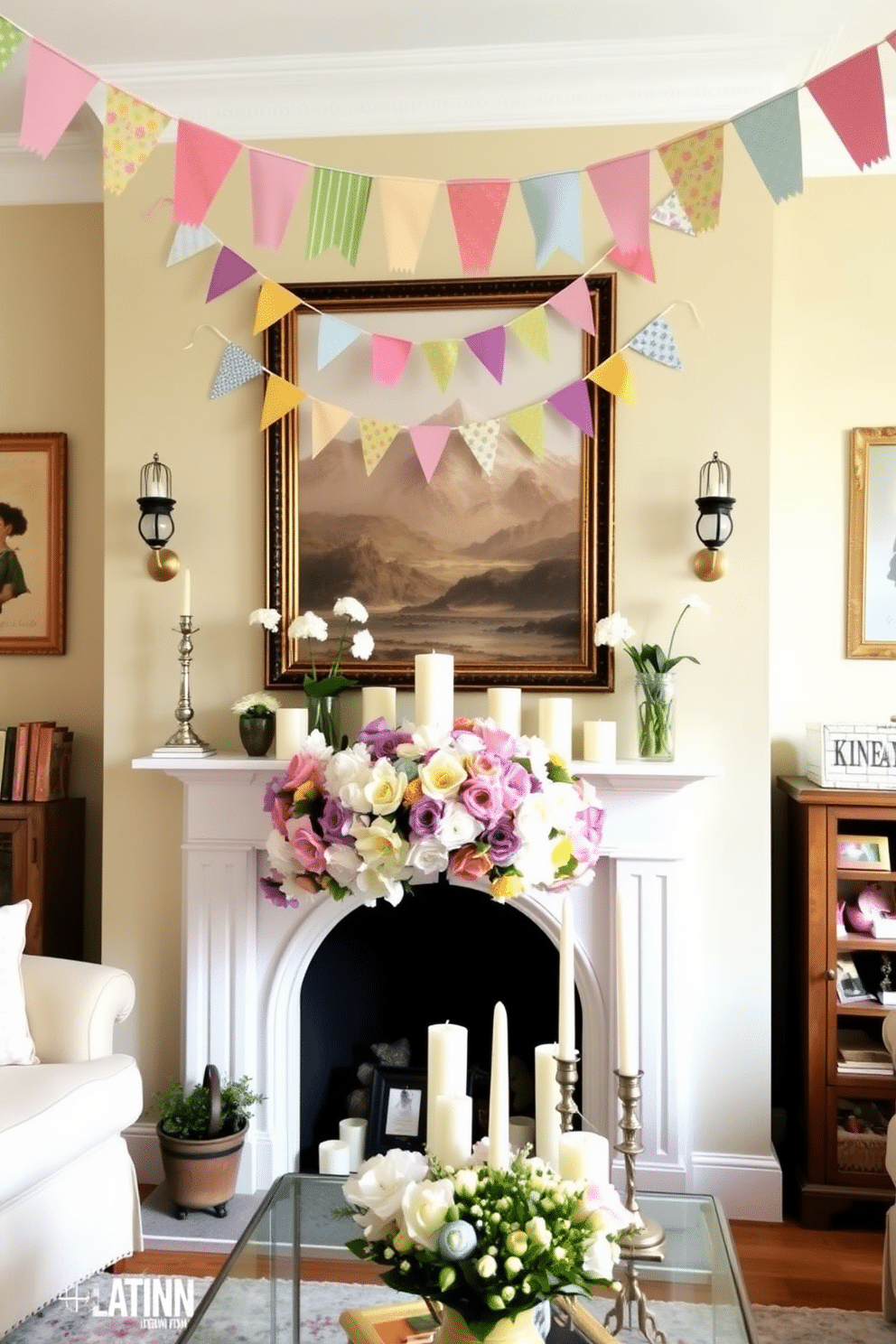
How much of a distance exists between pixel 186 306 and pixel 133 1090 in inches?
77.6

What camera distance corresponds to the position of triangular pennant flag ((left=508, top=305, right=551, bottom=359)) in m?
2.73

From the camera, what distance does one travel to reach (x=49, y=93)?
1.80 m

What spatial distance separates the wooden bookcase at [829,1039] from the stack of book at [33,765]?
2.06m

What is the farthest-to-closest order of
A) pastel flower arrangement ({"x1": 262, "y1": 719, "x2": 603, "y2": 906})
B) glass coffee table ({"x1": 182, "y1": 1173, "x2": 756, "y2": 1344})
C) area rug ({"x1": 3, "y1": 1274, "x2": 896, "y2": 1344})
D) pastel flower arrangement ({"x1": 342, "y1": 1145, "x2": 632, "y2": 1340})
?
area rug ({"x1": 3, "y1": 1274, "x2": 896, "y2": 1344}), pastel flower arrangement ({"x1": 262, "y1": 719, "x2": 603, "y2": 906}), glass coffee table ({"x1": 182, "y1": 1173, "x2": 756, "y2": 1344}), pastel flower arrangement ({"x1": 342, "y1": 1145, "x2": 632, "y2": 1340})

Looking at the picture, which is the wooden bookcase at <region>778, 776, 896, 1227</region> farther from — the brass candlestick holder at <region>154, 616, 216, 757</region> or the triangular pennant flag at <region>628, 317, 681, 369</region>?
the brass candlestick holder at <region>154, 616, 216, 757</region>

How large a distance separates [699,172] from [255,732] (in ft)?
5.44

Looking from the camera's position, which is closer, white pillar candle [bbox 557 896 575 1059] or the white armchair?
white pillar candle [bbox 557 896 575 1059]

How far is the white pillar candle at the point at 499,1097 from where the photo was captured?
3.90 ft

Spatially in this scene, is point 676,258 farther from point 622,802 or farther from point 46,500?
point 46,500

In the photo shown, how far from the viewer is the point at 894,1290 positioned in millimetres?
2203

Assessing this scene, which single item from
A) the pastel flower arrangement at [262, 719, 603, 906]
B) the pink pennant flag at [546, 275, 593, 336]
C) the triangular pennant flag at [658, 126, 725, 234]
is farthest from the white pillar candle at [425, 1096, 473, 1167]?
the pink pennant flag at [546, 275, 593, 336]

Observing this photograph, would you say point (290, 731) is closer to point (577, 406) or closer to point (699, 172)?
point (577, 406)

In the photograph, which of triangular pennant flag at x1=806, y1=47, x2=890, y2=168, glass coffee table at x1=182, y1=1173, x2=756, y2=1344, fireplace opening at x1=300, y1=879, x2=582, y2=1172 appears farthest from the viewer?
fireplace opening at x1=300, y1=879, x2=582, y2=1172

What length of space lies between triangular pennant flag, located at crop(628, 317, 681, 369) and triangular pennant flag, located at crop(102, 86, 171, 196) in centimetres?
129
